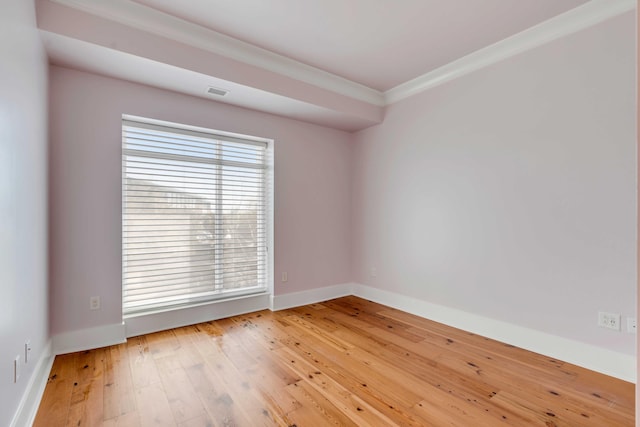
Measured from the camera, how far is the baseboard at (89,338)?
257cm

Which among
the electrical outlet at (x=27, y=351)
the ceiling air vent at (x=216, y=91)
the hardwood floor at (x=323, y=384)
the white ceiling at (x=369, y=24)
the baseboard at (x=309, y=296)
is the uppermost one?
the white ceiling at (x=369, y=24)

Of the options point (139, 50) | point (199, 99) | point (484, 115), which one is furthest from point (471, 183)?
point (139, 50)

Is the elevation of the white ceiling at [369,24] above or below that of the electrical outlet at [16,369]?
above

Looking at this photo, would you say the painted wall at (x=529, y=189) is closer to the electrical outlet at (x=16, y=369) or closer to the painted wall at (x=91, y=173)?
the painted wall at (x=91, y=173)

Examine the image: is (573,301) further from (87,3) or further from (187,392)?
(87,3)

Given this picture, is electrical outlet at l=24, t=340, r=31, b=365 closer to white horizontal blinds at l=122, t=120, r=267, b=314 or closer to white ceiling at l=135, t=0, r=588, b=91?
white horizontal blinds at l=122, t=120, r=267, b=314

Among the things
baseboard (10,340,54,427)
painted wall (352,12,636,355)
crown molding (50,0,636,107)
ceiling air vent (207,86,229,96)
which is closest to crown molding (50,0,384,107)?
crown molding (50,0,636,107)

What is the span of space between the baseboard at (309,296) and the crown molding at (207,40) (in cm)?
263

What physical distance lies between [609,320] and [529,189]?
1.16m

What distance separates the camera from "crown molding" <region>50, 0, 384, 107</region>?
2.29 meters

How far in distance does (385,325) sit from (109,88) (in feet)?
11.9

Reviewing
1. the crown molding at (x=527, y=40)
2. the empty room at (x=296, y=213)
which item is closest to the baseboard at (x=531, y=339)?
the empty room at (x=296, y=213)

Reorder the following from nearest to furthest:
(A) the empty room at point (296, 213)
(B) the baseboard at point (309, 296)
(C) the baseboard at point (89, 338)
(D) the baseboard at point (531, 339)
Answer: (A) the empty room at point (296, 213) → (D) the baseboard at point (531, 339) → (C) the baseboard at point (89, 338) → (B) the baseboard at point (309, 296)

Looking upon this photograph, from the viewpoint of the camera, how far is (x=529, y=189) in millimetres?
2715
